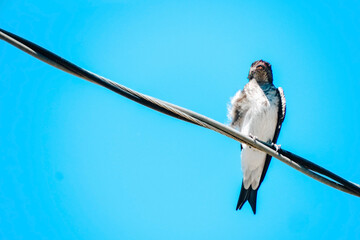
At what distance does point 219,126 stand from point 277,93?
128 inches

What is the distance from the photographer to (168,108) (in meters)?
2.29

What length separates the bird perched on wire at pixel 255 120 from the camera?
5.17 m

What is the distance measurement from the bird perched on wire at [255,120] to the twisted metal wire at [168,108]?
7.76 ft

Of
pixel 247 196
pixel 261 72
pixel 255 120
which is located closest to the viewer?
pixel 247 196

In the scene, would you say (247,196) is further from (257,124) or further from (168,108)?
(168,108)

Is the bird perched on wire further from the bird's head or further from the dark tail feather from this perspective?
the bird's head

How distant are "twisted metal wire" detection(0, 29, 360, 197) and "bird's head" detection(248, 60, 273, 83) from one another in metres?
3.28

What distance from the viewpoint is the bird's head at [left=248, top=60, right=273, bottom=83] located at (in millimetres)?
5863

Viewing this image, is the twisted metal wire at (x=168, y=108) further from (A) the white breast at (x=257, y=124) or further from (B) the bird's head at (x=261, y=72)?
(B) the bird's head at (x=261, y=72)

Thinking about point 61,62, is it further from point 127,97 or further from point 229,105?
point 229,105

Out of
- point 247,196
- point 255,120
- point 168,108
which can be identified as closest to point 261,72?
point 255,120

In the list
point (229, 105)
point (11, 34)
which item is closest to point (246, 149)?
point (229, 105)

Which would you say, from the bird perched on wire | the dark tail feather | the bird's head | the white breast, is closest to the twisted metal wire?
the dark tail feather

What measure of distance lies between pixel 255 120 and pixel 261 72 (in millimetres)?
1032
